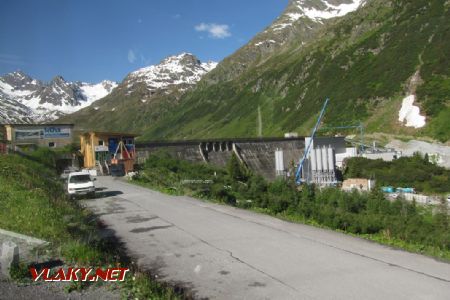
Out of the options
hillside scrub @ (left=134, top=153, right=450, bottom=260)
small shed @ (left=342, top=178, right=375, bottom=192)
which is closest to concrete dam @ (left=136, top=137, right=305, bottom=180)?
small shed @ (left=342, top=178, right=375, bottom=192)

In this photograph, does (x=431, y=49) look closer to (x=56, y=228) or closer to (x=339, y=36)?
(x=339, y=36)

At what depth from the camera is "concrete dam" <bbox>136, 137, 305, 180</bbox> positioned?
7304cm

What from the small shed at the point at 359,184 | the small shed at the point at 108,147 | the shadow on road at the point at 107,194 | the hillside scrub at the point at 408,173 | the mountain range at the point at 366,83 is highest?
the mountain range at the point at 366,83

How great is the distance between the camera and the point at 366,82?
109m

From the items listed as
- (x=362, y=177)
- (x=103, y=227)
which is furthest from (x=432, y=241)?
(x=362, y=177)

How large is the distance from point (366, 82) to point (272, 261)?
344ft

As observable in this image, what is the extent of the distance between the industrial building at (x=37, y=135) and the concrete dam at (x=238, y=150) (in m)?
12.5

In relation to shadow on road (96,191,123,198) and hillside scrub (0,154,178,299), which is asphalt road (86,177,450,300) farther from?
shadow on road (96,191,123,198)

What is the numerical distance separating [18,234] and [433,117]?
78980 millimetres

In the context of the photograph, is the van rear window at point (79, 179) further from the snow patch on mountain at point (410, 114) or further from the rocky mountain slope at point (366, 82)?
the snow patch on mountain at point (410, 114)

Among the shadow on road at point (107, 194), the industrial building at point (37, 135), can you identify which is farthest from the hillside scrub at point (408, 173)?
the industrial building at point (37, 135)

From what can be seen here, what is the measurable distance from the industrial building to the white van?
122 ft

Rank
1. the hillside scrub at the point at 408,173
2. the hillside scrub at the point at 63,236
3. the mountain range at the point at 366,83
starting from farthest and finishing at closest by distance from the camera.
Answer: the mountain range at the point at 366,83 → the hillside scrub at the point at 408,173 → the hillside scrub at the point at 63,236

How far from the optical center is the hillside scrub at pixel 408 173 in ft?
171
